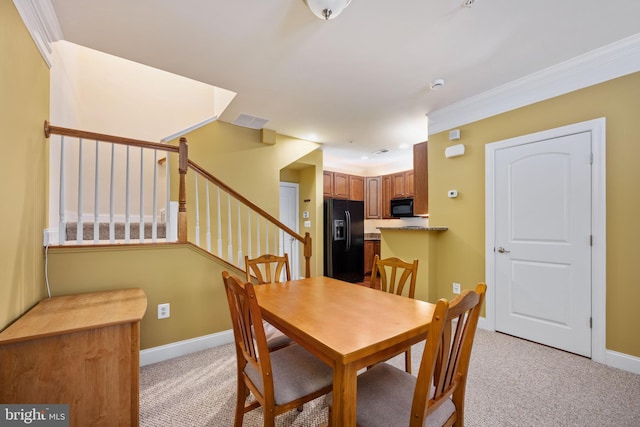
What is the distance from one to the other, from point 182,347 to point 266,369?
1664 mm

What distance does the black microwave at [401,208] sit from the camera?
17.9 ft

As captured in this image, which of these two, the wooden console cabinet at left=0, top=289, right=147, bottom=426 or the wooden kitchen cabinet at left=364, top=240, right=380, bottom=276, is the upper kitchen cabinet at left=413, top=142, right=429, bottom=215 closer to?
the wooden kitchen cabinet at left=364, top=240, right=380, bottom=276

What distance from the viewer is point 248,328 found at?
50.2 inches

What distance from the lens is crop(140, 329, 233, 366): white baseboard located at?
7.40 feet

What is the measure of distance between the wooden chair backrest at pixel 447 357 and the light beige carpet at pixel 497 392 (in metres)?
0.79

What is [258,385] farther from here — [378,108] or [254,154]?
[254,154]

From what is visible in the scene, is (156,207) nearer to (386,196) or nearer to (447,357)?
(447,357)

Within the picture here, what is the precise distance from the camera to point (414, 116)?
3.57 meters

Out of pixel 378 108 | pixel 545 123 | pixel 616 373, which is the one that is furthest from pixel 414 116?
pixel 616 373

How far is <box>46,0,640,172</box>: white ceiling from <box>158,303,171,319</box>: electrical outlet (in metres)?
2.12

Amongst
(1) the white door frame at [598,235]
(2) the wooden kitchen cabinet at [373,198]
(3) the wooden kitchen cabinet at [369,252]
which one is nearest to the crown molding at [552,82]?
(1) the white door frame at [598,235]

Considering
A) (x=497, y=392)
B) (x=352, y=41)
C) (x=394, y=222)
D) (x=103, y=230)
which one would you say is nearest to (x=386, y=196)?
(x=394, y=222)

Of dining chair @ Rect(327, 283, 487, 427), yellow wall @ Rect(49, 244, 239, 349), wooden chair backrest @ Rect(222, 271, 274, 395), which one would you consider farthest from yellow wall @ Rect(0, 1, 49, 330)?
dining chair @ Rect(327, 283, 487, 427)

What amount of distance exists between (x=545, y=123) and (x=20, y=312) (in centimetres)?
424
